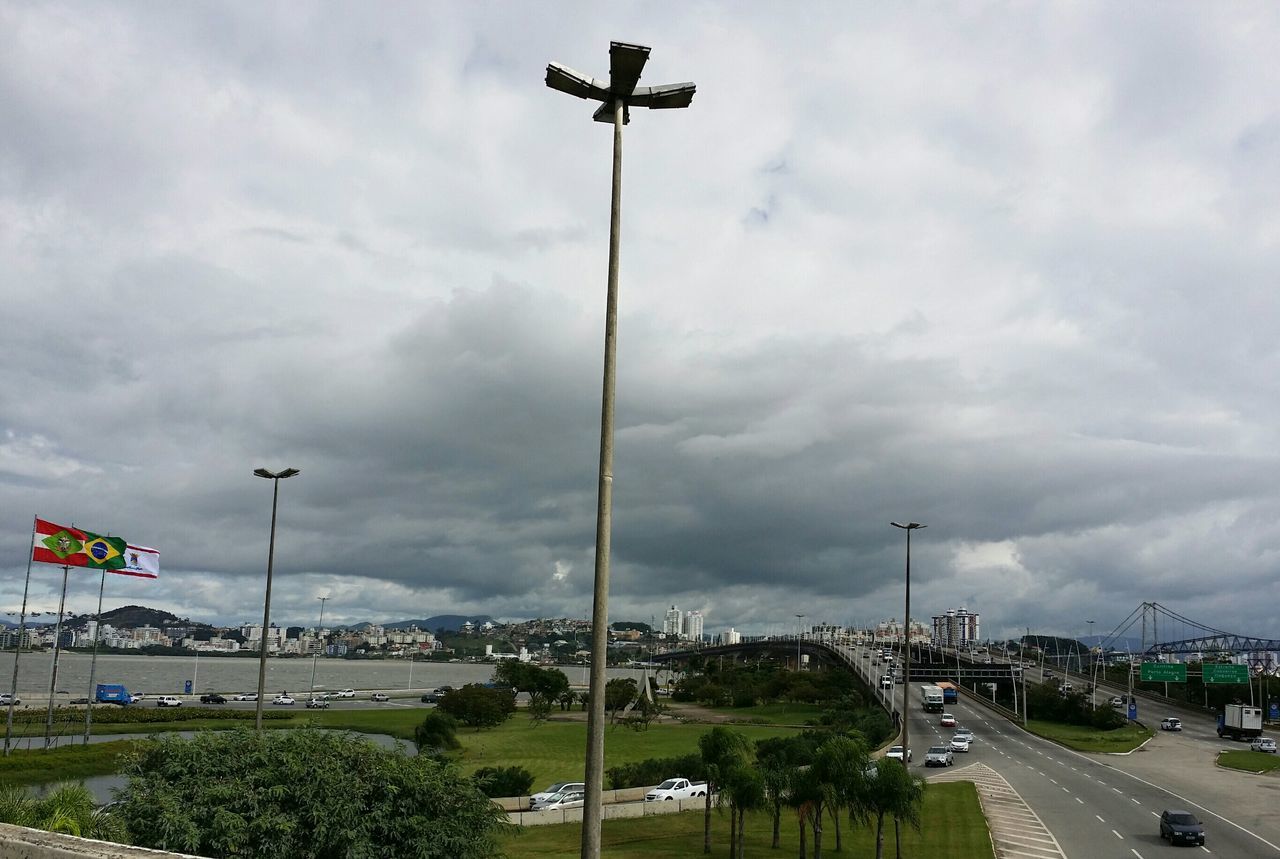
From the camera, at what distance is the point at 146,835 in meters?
20.0

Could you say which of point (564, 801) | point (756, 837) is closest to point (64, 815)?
point (756, 837)

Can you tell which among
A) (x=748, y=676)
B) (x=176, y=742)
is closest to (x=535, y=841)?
(x=176, y=742)

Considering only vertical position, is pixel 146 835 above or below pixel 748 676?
above

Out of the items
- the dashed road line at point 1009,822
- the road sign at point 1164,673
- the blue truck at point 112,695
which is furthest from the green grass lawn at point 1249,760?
the blue truck at point 112,695

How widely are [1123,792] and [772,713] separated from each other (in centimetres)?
7969

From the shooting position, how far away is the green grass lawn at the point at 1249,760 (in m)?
66.6

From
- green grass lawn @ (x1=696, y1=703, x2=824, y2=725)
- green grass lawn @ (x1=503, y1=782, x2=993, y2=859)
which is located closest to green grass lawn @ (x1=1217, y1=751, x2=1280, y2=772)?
green grass lawn @ (x1=503, y1=782, x2=993, y2=859)

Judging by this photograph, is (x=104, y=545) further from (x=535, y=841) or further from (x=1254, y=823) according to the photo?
(x=1254, y=823)

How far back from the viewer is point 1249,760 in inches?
2744

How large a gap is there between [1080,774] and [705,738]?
36643 millimetres

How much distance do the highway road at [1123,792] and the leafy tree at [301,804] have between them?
24332 mm

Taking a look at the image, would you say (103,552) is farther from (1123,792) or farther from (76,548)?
(1123,792)

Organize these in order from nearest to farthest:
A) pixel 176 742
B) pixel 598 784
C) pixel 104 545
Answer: pixel 598 784 → pixel 176 742 → pixel 104 545

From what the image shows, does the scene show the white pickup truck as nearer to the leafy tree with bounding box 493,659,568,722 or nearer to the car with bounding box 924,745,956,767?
the car with bounding box 924,745,956,767
